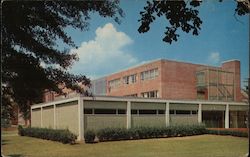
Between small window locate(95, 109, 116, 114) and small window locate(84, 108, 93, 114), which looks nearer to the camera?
small window locate(84, 108, 93, 114)

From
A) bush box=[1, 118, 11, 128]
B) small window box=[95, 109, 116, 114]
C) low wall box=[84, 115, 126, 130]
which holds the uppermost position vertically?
bush box=[1, 118, 11, 128]

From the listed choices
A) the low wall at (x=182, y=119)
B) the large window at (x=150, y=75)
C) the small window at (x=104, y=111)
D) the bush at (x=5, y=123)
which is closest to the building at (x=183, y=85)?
the large window at (x=150, y=75)

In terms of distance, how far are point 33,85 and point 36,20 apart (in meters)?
0.97

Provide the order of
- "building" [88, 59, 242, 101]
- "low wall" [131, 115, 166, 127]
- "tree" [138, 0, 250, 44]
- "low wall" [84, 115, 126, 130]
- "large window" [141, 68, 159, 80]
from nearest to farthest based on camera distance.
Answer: "tree" [138, 0, 250, 44], "low wall" [84, 115, 126, 130], "low wall" [131, 115, 166, 127], "large window" [141, 68, 159, 80], "building" [88, 59, 242, 101]

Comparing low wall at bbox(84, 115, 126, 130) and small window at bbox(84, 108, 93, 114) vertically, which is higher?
small window at bbox(84, 108, 93, 114)

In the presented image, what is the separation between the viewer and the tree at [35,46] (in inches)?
227

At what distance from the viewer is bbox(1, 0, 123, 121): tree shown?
5762 millimetres

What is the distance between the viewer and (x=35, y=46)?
589 cm

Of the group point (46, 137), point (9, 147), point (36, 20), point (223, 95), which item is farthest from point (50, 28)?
point (223, 95)

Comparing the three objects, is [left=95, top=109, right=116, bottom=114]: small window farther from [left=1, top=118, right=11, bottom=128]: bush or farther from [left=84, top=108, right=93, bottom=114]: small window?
[left=1, top=118, right=11, bottom=128]: bush

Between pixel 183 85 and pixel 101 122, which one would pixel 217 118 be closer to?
pixel 183 85

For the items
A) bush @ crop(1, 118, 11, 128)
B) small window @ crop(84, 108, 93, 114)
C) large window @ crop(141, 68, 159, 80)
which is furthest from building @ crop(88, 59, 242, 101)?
bush @ crop(1, 118, 11, 128)

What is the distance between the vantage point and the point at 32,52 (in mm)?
5895

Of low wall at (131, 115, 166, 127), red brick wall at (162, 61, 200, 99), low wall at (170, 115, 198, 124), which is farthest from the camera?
red brick wall at (162, 61, 200, 99)
